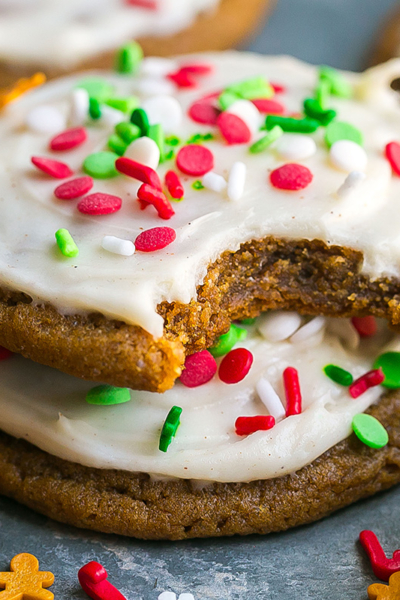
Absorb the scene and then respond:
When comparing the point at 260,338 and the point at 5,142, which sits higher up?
the point at 5,142

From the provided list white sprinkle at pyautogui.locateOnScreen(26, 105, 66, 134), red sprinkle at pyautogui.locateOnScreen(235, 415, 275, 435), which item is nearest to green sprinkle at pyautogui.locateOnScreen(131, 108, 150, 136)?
white sprinkle at pyautogui.locateOnScreen(26, 105, 66, 134)

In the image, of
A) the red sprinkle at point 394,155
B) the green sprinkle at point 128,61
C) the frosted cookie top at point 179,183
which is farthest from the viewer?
the green sprinkle at point 128,61

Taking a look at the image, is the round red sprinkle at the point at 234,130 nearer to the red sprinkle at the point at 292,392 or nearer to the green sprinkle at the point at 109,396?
the red sprinkle at the point at 292,392

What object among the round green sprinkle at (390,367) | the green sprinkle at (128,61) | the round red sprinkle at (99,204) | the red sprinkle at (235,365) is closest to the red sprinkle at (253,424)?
the red sprinkle at (235,365)

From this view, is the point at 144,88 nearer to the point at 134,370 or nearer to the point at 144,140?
the point at 144,140

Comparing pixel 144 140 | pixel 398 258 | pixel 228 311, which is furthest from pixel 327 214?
pixel 144 140

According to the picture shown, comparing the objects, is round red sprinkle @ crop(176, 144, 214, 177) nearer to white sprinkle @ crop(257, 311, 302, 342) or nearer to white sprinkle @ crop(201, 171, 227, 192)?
white sprinkle @ crop(201, 171, 227, 192)

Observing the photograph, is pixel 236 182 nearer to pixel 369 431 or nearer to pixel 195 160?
pixel 195 160
